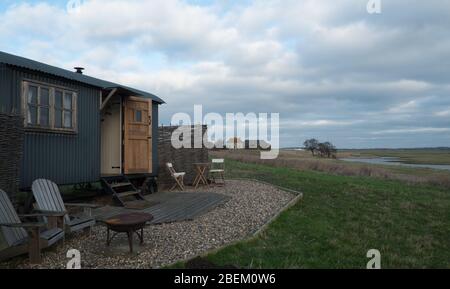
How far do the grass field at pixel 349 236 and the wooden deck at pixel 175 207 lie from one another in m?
1.63

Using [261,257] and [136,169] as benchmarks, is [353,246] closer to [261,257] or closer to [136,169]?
[261,257]

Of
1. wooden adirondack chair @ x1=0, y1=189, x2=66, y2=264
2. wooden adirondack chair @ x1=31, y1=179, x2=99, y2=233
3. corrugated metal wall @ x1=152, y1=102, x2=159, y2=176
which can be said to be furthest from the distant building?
wooden adirondack chair @ x1=0, y1=189, x2=66, y2=264

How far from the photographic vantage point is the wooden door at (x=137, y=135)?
9.66 meters

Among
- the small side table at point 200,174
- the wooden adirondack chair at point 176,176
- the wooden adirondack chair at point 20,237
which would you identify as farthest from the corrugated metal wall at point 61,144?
the small side table at point 200,174

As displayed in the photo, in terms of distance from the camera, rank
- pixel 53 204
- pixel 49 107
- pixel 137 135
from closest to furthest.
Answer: pixel 53 204, pixel 49 107, pixel 137 135

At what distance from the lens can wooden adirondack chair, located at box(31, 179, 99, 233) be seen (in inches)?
211

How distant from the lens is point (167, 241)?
5348 millimetres

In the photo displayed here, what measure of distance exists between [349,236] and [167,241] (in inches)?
128

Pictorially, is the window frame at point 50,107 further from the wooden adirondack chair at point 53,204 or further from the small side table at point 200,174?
the small side table at point 200,174

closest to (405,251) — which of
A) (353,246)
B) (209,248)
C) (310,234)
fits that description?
(353,246)

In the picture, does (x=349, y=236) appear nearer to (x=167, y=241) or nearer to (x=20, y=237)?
(x=167, y=241)

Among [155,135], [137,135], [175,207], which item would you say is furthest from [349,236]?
[155,135]

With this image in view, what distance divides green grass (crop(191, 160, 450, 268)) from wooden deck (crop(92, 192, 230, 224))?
1631mm

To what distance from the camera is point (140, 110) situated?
32.9ft
